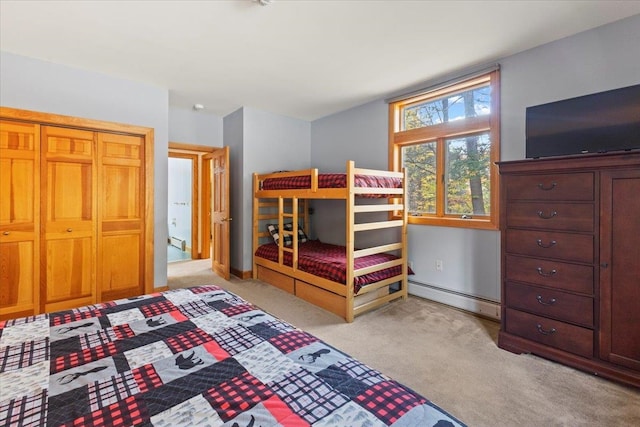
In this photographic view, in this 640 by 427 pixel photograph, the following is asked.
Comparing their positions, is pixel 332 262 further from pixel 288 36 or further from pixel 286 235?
pixel 288 36

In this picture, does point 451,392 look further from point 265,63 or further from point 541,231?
point 265,63

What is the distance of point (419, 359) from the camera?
2127 mm

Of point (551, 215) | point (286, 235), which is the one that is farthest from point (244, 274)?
point (551, 215)

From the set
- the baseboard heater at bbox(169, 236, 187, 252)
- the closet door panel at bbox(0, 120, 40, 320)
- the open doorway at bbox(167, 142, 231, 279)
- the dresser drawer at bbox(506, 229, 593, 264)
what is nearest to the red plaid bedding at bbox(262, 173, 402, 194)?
the open doorway at bbox(167, 142, 231, 279)

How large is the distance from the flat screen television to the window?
43cm

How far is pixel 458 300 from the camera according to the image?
9.99ft

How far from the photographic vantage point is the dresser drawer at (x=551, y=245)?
6.26ft

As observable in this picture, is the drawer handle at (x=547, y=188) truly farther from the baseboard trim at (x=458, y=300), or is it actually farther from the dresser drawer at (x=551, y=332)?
the baseboard trim at (x=458, y=300)

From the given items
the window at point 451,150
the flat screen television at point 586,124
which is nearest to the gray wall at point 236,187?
the window at point 451,150

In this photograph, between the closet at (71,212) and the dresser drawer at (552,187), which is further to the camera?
the closet at (71,212)

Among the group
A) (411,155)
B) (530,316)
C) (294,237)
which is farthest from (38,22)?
(530,316)

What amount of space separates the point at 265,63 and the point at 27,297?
9.99 feet

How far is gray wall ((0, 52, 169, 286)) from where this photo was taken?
8.77 ft

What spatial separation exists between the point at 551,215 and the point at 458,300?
4.45 feet
